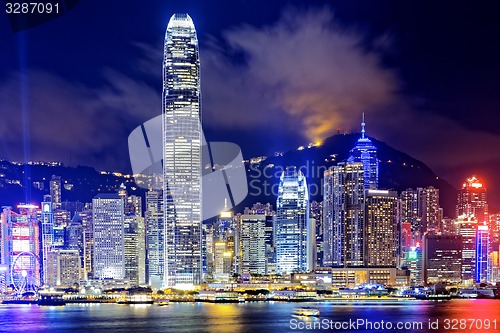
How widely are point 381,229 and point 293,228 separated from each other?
387cm

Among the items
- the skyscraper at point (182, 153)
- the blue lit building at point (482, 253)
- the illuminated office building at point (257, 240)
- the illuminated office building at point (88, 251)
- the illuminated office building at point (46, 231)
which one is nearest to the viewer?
the skyscraper at point (182, 153)

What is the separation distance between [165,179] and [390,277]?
10.6 m

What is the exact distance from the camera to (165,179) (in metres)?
37.3

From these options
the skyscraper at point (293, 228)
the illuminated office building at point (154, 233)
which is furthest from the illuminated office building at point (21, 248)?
the skyscraper at point (293, 228)

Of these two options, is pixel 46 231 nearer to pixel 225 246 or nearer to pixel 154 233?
pixel 154 233

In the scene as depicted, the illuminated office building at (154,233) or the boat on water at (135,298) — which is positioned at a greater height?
the illuminated office building at (154,233)

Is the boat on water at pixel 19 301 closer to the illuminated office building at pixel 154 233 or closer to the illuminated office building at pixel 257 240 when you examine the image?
the illuminated office building at pixel 154 233

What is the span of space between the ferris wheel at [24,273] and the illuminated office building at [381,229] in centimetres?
1387

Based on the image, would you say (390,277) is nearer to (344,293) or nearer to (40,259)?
(344,293)

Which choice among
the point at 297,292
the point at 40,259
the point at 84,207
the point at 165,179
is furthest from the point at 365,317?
the point at 84,207

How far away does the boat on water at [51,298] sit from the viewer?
109ft

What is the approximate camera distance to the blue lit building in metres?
42.2

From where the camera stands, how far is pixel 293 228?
41.4 m

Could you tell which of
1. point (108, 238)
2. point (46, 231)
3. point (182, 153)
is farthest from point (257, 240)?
point (46, 231)
